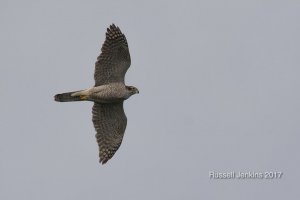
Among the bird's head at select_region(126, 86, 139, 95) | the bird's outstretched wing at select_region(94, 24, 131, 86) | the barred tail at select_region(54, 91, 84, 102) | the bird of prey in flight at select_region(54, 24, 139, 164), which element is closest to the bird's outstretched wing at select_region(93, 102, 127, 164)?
the bird of prey in flight at select_region(54, 24, 139, 164)

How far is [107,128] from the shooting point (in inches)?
1677

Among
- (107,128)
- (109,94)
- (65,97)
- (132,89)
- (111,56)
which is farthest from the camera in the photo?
(107,128)

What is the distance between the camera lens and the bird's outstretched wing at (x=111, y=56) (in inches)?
1639

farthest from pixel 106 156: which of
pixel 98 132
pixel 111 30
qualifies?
pixel 111 30

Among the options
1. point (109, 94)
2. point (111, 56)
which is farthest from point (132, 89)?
point (111, 56)

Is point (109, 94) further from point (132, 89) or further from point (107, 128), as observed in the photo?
point (107, 128)

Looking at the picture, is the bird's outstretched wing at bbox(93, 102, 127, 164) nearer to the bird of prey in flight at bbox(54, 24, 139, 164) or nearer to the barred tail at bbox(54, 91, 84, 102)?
the bird of prey in flight at bbox(54, 24, 139, 164)

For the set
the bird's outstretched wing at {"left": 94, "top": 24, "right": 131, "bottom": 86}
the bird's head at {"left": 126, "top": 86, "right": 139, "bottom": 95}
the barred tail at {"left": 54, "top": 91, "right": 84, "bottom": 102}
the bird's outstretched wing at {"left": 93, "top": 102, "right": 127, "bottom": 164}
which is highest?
the bird's outstretched wing at {"left": 94, "top": 24, "right": 131, "bottom": 86}

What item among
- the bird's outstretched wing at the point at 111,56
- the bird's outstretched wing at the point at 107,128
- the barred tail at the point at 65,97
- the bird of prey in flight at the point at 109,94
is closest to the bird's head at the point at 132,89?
the bird of prey in flight at the point at 109,94

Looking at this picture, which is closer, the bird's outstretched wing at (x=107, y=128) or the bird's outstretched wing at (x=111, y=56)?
the bird's outstretched wing at (x=111, y=56)

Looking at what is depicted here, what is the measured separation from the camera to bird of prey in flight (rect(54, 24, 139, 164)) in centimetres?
4166

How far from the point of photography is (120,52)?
41719 millimetres

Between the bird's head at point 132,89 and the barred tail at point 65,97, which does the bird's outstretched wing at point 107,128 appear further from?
the barred tail at point 65,97

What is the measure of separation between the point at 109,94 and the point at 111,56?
3.76 ft
